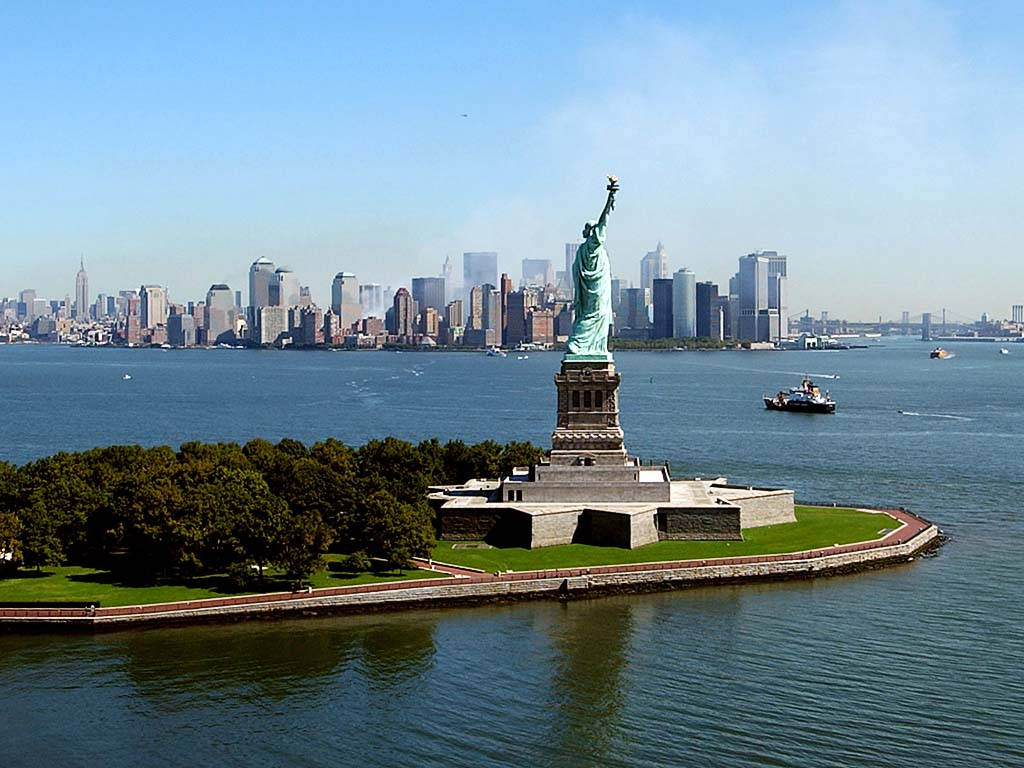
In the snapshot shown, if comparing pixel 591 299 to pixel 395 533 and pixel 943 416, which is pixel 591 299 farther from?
pixel 943 416

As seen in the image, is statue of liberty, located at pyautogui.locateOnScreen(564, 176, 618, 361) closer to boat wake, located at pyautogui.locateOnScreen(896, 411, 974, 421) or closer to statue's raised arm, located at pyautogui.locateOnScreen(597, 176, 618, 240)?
statue's raised arm, located at pyautogui.locateOnScreen(597, 176, 618, 240)

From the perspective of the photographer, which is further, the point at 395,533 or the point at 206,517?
the point at 395,533

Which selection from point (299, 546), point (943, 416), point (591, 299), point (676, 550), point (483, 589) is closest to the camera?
point (299, 546)

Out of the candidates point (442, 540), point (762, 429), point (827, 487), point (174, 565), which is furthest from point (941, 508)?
point (762, 429)

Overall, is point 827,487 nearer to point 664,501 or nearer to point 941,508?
point 941,508

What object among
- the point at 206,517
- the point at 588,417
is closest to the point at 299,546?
the point at 206,517

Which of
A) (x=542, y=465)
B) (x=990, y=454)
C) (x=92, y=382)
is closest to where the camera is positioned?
(x=542, y=465)

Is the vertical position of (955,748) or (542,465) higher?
(542,465)
